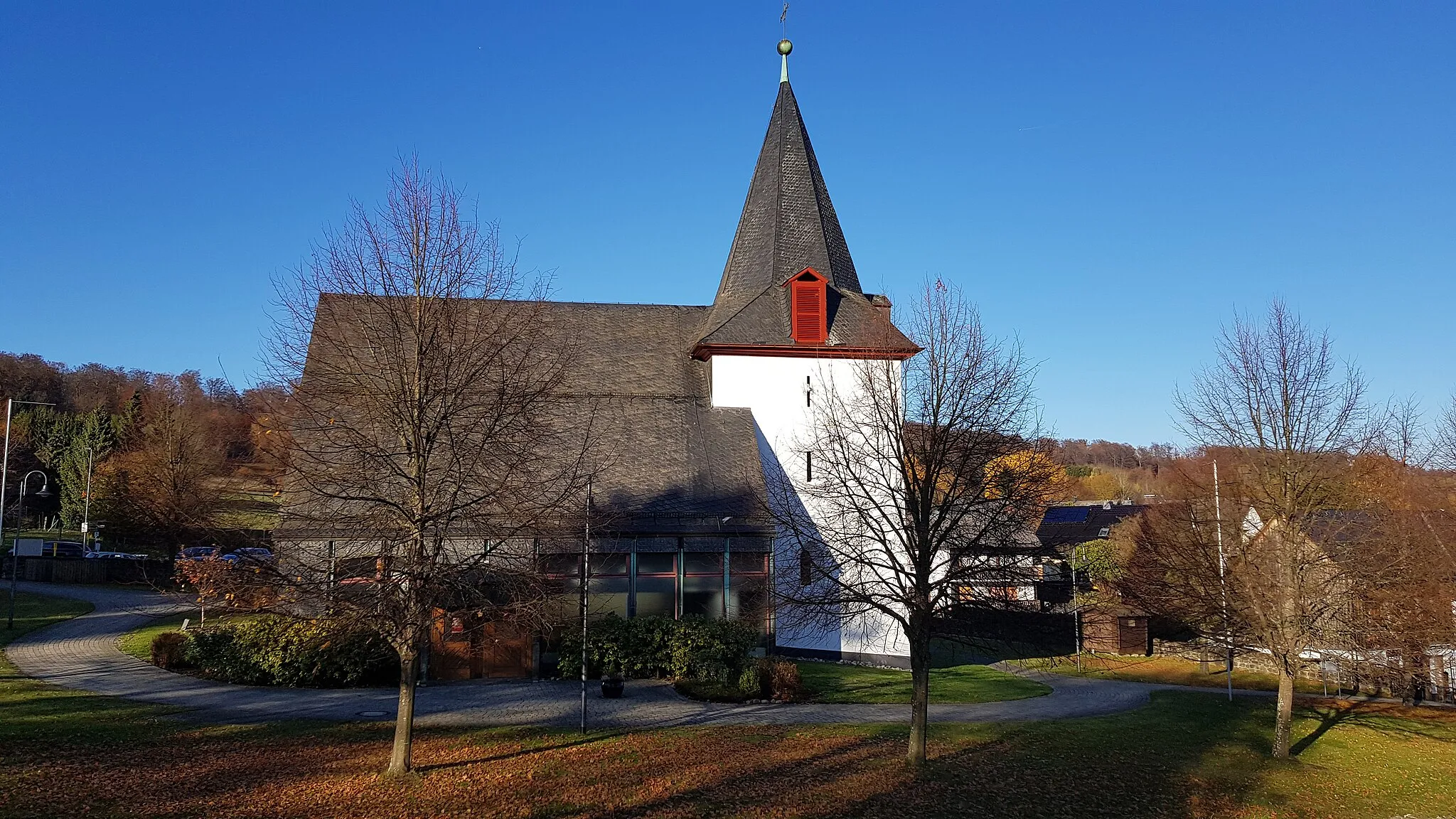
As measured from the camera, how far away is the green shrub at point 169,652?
21.5m

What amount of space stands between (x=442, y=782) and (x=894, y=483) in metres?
8.40

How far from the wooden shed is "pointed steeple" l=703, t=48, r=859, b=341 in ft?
54.8

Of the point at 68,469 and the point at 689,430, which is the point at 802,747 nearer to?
the point at 689,430

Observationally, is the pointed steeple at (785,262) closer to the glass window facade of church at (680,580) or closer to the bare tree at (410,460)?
the glass window facade of church at (680,580)

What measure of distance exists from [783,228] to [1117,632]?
20338 millimetres

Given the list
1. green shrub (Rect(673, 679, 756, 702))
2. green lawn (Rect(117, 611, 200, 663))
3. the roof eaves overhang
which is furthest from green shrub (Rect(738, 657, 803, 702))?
green lawn (Rect(117, 611, 200, 663))

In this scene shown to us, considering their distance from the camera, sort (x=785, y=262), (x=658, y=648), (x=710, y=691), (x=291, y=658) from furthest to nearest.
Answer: (x=785, y=262) < (x=658, y=648) < (x=710, y=691) < (x=291, y=658)

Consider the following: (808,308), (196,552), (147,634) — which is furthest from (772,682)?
(147,634)

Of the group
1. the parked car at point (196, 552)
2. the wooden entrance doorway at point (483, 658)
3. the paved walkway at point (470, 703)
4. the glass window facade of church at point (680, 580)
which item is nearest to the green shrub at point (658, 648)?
the paved walkway at point (470, 703)

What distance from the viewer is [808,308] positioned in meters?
29.6

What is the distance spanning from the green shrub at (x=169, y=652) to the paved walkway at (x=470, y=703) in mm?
352

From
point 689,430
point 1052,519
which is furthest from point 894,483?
point 1052,519

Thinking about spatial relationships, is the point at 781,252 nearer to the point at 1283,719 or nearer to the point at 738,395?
the point at 738,395

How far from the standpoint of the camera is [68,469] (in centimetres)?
6638
